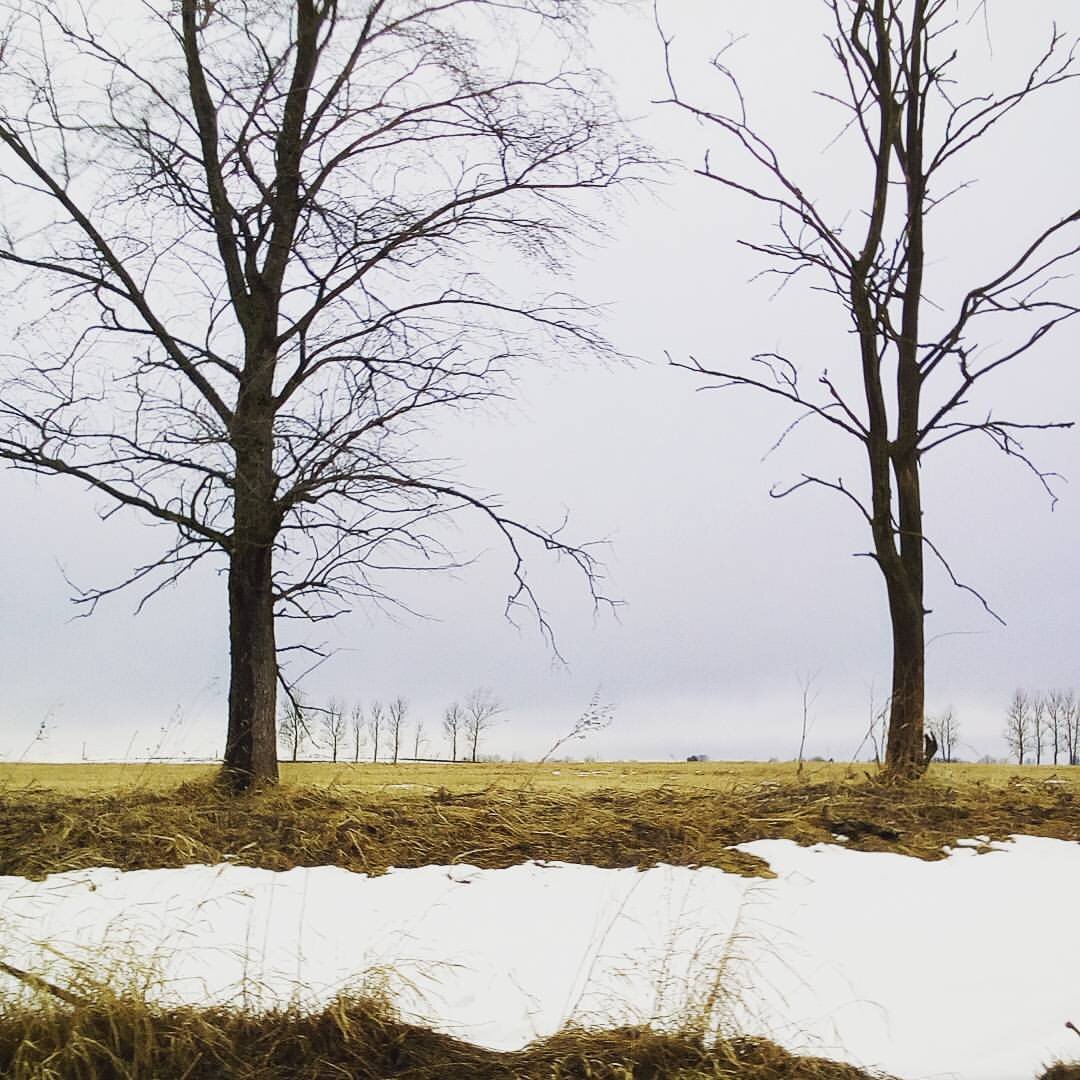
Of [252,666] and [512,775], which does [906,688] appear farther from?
[252,666]

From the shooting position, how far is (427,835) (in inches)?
265

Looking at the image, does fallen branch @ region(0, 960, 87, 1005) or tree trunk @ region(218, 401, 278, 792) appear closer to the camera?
fallen branch @ region(0, 960, 87, 1005)

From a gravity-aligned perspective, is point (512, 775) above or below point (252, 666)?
below

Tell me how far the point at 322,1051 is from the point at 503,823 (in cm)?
241


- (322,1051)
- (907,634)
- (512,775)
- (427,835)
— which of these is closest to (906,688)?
(907,634)

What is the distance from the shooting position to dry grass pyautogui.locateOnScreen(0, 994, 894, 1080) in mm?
4305

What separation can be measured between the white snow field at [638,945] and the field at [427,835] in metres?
0.14

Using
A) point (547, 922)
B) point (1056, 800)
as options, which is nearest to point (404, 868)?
point (547, 922)

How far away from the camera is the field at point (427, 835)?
443 cm

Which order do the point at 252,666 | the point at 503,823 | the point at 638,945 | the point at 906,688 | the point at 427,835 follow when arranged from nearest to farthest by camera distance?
the point at 638,945
the point at 427,835
the point at 503,823
the point at 906,688
the point at 252,666

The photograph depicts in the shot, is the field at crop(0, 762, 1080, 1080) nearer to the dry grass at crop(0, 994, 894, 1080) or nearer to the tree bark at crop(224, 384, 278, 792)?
the dry grass at crop(0, 994, 894, 1080)

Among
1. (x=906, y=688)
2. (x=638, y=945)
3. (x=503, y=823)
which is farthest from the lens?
(x=906, y=688)

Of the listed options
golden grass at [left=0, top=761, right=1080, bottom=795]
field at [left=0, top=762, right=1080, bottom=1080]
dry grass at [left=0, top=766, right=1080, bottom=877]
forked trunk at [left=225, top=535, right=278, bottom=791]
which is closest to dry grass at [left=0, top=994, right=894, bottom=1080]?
field at [left=0, top=762, right=1080, bottom=1080]

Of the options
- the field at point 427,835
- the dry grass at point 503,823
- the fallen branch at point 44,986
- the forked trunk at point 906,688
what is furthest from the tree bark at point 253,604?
the forked trunk at point 906,688
